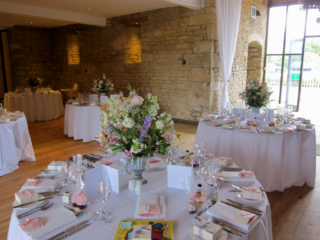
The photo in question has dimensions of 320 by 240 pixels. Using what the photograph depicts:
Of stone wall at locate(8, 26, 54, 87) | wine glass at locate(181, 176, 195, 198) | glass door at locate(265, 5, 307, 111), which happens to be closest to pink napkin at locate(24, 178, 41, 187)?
wine glass at locate(181, 176, 195, 198)

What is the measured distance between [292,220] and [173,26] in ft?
20.5

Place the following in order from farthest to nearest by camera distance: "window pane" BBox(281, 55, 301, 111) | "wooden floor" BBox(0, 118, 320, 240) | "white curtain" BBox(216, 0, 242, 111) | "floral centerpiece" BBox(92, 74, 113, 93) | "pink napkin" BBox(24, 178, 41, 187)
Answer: "window pane" BBox(281, 55, 301, 111), "floral centerpiece" BBox(92, 74, 113, 93), "white curtain" BBox(216, 0, 242, 111), "wooden floor" BBox(0, 118, 320, 240), "pink napkin" BBox(24, 178, 41, 187)

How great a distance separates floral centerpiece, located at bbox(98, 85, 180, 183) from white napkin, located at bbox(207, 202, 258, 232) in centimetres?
53

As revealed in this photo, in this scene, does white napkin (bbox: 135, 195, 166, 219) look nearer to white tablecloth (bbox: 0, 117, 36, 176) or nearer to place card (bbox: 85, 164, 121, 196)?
place card (bbox: 85, 164, 121, 196)

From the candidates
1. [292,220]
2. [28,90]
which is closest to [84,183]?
[292,220]

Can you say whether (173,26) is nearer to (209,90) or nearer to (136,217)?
(209,90)

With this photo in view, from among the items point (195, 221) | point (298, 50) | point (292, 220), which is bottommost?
point (292, 220)

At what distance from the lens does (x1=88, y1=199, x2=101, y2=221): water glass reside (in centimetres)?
154

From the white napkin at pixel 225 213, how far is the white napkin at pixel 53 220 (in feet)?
2.78

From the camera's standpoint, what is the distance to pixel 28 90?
7969 mm

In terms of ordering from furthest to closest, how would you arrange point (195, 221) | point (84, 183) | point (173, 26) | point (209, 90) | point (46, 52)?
point (46, 52) < point (173, 26) < point (209, 90) < point (84, 183) < point (195, 221)

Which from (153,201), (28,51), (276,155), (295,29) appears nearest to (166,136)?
(153,201)

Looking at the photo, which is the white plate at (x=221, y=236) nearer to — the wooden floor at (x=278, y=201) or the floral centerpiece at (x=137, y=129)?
the floral centerpiece at (x=137, y=129)

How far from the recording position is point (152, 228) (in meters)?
1.41
